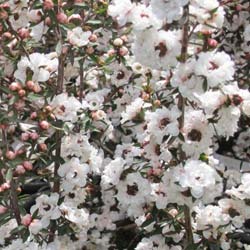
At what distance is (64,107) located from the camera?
2850 mm

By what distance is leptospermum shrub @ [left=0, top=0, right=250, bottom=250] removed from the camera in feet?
7.95

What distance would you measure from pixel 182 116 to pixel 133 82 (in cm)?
98

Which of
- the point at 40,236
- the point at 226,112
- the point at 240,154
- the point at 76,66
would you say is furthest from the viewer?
the point at 240,154

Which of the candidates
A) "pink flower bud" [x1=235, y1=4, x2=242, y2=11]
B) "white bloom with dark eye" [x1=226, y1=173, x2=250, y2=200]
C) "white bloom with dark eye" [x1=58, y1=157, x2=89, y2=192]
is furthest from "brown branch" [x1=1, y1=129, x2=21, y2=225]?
"pink flower bud" [x1=235, y1=4, x2=242, y2=11]

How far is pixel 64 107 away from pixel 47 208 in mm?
468

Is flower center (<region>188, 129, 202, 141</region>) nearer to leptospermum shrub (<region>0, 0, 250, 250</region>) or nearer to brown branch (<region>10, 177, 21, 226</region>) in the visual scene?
leptospermum shrub (<region>0, 0, 250, 250</region>)

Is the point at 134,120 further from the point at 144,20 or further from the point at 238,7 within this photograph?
the point at 238,7

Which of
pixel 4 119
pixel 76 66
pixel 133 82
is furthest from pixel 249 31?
pixel 4 119

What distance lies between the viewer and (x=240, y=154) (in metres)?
4.56

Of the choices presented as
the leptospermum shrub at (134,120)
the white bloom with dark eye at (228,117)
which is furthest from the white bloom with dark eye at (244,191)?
the white bloom with dark eye at (228,117)

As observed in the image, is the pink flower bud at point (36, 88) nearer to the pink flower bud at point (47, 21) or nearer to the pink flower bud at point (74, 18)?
the pink flower bud at point (47, 21)

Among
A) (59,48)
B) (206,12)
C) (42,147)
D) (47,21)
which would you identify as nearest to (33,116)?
(42,147)

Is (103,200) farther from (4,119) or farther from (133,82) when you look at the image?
(4,119)

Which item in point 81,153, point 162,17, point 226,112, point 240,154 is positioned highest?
point 162,17
